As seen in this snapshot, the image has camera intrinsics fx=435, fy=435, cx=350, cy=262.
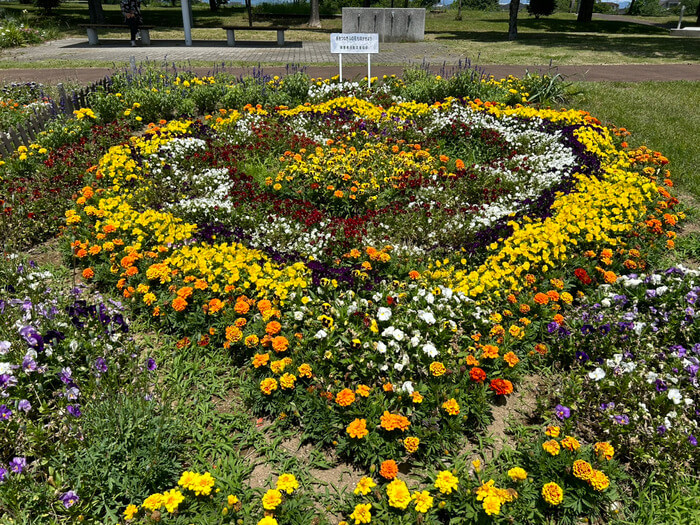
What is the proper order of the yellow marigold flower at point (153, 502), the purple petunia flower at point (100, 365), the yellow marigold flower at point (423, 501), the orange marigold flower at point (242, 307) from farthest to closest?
the orange marigold flower at point (242, 307)
the purple petunia flower at point (100, 365)
the yellow marigold flower at point (423, 501)
the yellow marigold flower at point (153, 502)

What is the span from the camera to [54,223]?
5.32 meters

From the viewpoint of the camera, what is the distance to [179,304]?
3.55 meters

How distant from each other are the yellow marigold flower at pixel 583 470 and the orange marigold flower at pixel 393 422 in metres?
0.95

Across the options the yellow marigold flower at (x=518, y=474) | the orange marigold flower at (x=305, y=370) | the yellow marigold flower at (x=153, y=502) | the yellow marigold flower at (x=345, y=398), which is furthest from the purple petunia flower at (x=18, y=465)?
the yellow marigold flower at (x=518, y=474)

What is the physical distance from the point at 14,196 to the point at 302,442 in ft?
15.7

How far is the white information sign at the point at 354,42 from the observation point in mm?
8984

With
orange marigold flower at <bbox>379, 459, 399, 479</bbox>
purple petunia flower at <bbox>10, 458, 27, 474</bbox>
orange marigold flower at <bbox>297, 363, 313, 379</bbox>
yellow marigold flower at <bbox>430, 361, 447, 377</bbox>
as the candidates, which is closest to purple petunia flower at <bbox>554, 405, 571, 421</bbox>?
yellow marigold flower at <bbox>430, 361, 447, 377</bbox>

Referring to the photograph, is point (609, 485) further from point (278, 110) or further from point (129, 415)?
point (278, 110)

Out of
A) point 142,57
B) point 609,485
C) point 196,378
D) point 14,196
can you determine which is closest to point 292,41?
point 142,57

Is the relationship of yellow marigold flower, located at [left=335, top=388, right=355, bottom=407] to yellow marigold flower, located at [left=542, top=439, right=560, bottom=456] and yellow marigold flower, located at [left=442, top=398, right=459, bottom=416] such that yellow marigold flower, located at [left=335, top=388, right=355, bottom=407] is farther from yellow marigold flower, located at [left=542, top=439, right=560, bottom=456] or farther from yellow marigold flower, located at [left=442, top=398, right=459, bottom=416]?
yellow marigold flower, located at [left=542, top=439, right=560, bottom=456]

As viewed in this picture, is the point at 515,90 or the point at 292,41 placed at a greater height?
the point at 292,41

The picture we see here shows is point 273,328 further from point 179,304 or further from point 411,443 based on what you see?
Answer: point 411,443

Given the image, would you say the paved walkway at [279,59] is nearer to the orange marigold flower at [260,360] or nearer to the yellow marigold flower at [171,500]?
the orange marigold flower at [260,360]

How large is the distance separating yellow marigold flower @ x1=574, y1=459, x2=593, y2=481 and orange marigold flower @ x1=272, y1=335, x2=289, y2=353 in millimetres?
1943
